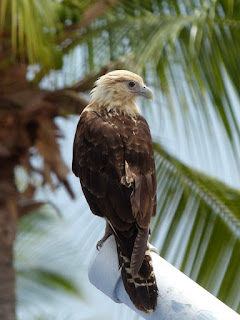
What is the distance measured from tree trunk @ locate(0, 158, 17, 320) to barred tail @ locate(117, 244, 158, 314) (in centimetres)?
347

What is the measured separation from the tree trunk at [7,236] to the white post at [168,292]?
3356mm

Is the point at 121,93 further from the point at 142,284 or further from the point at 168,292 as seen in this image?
the point at 168,292

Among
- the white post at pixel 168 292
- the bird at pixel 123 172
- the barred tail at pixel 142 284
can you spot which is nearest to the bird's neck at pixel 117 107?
the bird at pixel 123 172

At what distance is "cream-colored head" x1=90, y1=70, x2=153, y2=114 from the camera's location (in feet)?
10.8

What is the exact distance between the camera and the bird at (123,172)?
2.35m

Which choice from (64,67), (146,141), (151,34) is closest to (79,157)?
(146,141)

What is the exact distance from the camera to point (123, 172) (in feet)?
9.20

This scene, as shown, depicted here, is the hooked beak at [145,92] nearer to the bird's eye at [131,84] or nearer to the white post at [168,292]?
the bird's eye at [131,84]

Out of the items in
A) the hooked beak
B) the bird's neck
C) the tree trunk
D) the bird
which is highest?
the hooked beak

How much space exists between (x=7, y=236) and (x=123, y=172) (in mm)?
3180

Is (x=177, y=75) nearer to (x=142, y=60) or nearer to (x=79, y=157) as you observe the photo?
(x=142, y=60)

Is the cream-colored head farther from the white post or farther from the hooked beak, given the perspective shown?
the white post

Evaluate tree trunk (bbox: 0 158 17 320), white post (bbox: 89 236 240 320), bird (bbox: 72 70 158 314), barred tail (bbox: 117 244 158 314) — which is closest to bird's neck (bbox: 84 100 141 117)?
bird (bbox: 72 70 158 314)

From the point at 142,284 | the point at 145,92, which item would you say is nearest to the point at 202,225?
the point at 145,92
